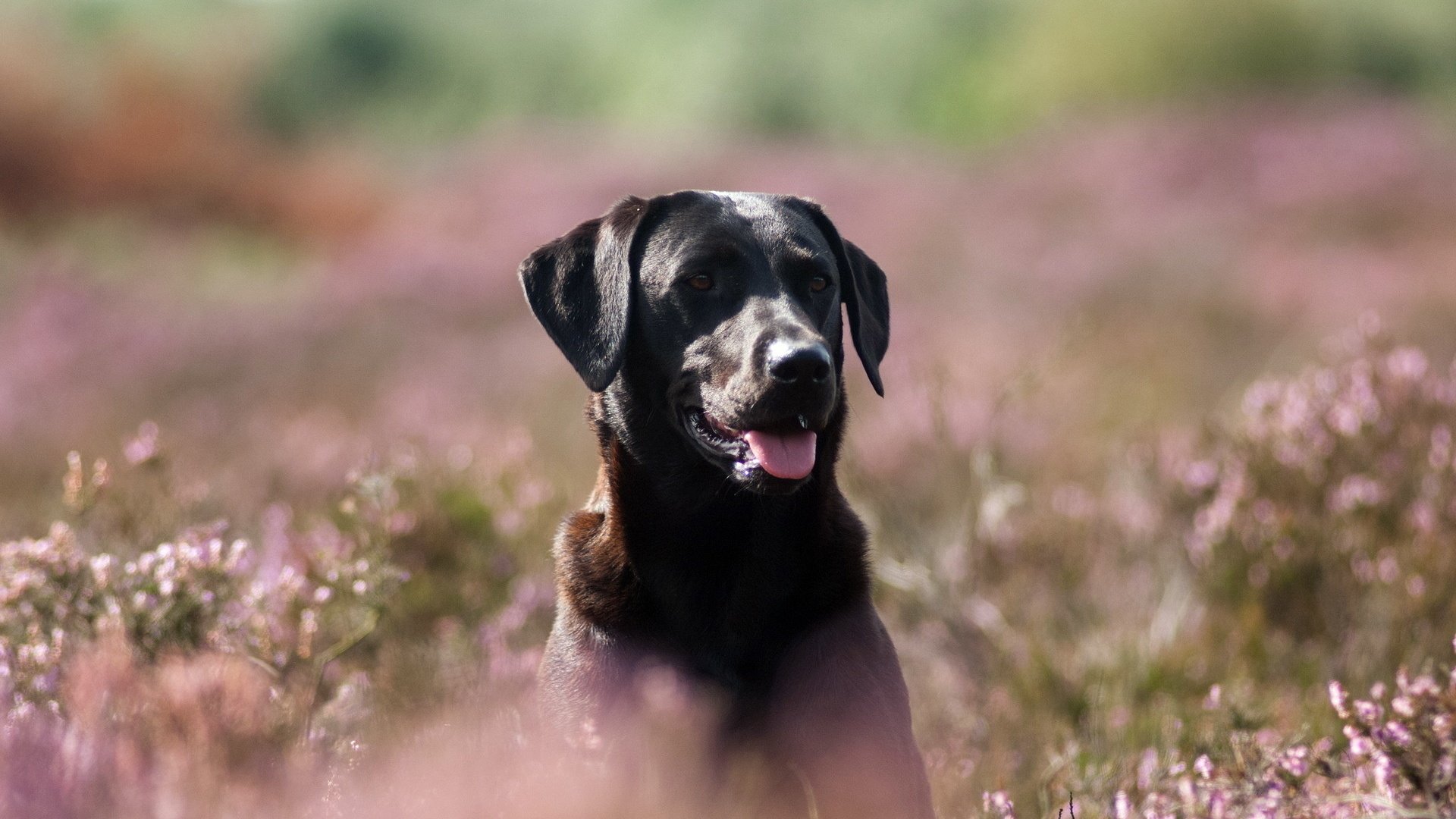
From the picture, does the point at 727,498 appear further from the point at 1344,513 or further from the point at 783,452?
the point at 1344,513

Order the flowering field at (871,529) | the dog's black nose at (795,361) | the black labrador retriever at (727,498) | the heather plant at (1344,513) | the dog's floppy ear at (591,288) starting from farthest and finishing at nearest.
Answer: the heather plant at (1344,513), the dog's floppy ear at (591,288), the dog's black nose at (795,361), the black labrador retriever at (727,498), the flowering field at (871,529)

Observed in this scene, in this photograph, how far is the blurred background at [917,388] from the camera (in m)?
3.26

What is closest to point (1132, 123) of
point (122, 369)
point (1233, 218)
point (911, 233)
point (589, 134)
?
point (1233, 218)

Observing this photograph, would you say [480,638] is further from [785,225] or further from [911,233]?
[911,233]

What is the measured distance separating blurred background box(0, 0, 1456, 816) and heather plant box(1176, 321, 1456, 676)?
16 mm

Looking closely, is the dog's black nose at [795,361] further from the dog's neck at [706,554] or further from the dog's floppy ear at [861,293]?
the dog's floppy ear at [861,293]

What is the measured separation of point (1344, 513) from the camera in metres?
4.24

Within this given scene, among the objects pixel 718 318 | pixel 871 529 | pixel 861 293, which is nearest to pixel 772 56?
pixel 871 529

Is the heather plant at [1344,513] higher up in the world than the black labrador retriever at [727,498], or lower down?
lower down

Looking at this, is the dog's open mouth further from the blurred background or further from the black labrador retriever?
the blurred background

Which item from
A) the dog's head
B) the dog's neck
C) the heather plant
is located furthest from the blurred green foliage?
the dog's neck

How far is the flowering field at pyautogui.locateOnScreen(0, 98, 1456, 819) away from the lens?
7.28 ft

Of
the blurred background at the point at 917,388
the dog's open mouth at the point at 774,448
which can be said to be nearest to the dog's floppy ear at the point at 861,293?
the dog's open mouth at the point at 774,448

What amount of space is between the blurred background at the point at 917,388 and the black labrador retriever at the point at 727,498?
0.43 meters
